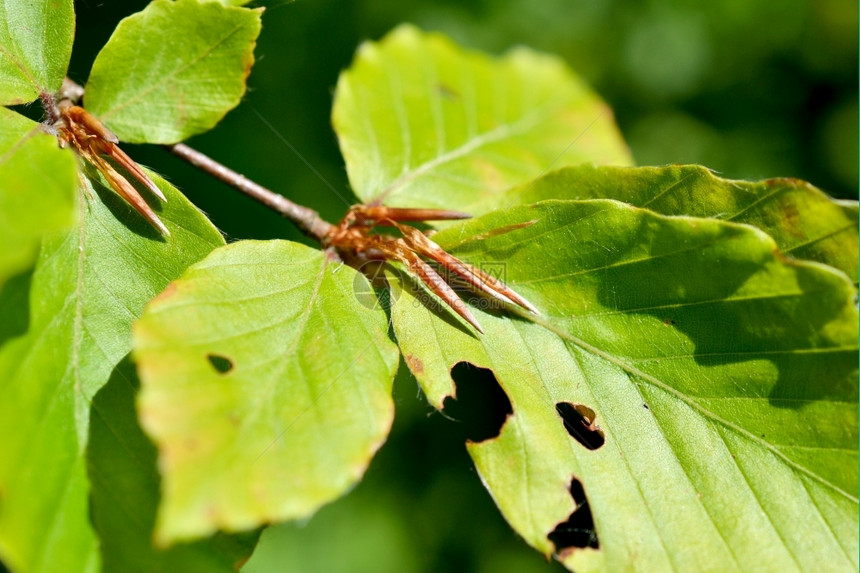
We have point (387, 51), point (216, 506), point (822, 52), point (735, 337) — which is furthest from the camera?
point (822, 52)

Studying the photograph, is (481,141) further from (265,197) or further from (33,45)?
(33,45)

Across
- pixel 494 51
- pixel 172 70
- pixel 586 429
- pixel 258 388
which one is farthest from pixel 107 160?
pixel 494 51

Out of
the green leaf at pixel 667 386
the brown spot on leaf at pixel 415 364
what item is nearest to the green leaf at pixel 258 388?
the brown spot on leaf at pixel 415 364

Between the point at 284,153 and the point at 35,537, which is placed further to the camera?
the point at 284,153

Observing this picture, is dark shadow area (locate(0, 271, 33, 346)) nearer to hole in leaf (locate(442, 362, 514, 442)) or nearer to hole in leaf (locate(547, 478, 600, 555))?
hole in leaf (locate(547, 478, 600, 555))

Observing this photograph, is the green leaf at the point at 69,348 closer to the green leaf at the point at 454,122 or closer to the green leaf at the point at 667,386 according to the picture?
the green leaf at the point at 667,386

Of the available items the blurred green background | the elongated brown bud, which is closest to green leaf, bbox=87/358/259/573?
the elongated brown bud

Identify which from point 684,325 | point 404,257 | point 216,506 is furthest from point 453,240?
point 216,506

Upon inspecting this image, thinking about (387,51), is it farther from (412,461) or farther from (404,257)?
(412,461)
